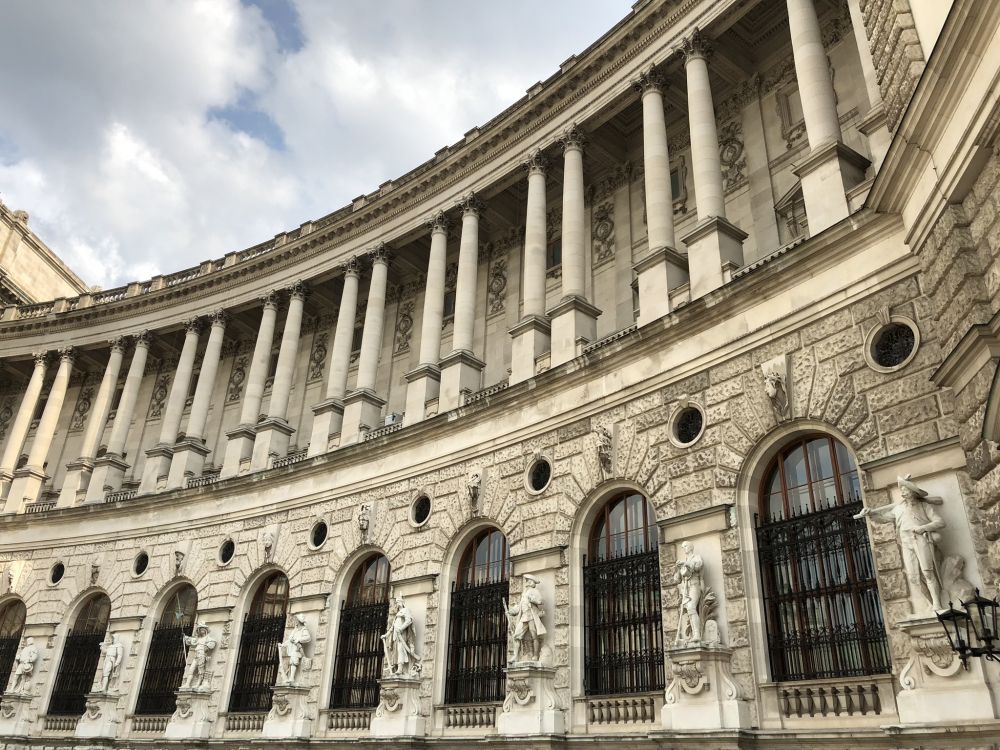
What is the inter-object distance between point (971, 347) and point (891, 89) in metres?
5.96

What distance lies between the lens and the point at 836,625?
14180 mm

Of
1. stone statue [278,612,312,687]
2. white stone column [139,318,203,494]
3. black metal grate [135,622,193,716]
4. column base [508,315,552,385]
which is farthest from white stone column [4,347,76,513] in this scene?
column base [508,315,552,385]

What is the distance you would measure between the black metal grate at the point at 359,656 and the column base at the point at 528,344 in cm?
763

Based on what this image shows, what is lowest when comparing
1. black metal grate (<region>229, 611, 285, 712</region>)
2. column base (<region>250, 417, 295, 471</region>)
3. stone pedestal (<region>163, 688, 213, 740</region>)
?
stone pedestal (<region>163, 688, 213, 740</region>)

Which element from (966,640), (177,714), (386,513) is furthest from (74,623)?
(966,640)

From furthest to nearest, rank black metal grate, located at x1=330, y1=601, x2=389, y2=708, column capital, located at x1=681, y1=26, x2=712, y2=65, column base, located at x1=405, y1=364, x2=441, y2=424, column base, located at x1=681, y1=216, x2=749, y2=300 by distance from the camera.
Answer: column base, located at x1=405, y1=364, x2=441, y2=424
column capital, located at x1=681, y1=26, x2=712, y2=65
black metal grate, located at x1=330, y1=601, x2=389, y2=708
column base, located at x1=681, y1=216, x2=749, y2=300

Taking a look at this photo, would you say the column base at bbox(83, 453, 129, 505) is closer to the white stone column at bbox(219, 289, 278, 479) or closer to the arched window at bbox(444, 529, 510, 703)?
the white stone column at bbox(219, 289, 278, 479)

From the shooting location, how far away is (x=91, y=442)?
37.3 meters

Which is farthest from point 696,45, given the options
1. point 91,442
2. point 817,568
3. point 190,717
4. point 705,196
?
point 91,442

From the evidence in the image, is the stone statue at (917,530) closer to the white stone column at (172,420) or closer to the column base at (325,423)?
the column base at (325,423)

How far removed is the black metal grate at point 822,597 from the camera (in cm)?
1377

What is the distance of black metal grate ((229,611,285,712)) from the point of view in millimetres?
25281

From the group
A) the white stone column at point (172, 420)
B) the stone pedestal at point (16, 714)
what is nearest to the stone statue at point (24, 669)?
the stone pedestal at point (16, 714)

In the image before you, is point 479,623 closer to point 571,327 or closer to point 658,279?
point 571,327
